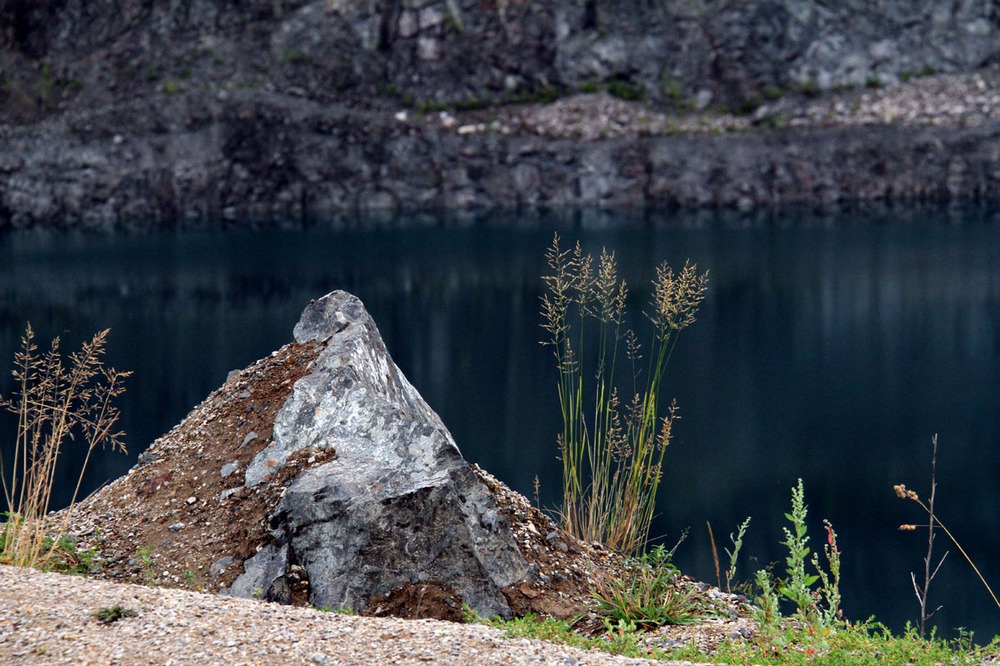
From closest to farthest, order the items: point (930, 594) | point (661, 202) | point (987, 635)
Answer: point (987, 635) → point (930, 594) → point (661, 202)

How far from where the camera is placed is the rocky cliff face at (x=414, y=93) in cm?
3447

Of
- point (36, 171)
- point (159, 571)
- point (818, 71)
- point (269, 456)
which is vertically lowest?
point (159, 571)

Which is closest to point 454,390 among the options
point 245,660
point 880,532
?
point 880,532

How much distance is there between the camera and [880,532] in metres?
10.9

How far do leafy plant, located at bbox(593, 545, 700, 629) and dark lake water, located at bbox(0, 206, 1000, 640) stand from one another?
8.05 feet

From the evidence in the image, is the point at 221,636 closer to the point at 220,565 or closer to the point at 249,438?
the point at 220,565

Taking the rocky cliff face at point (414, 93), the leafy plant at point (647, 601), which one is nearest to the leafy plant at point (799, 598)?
the leafy plant at point (647, 601)

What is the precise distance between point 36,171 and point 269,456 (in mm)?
31542

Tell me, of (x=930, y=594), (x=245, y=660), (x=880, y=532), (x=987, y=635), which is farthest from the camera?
(x=880, y=532)

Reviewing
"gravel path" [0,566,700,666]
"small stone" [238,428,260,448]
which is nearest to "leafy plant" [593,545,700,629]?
"gravel path" [0,566,700,666]

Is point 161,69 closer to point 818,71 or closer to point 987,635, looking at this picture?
point 818,71

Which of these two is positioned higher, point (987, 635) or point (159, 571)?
point (159, 571)

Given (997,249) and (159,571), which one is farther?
(997,249)

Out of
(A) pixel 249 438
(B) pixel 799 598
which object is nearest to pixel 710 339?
(A) pixel 249 438
